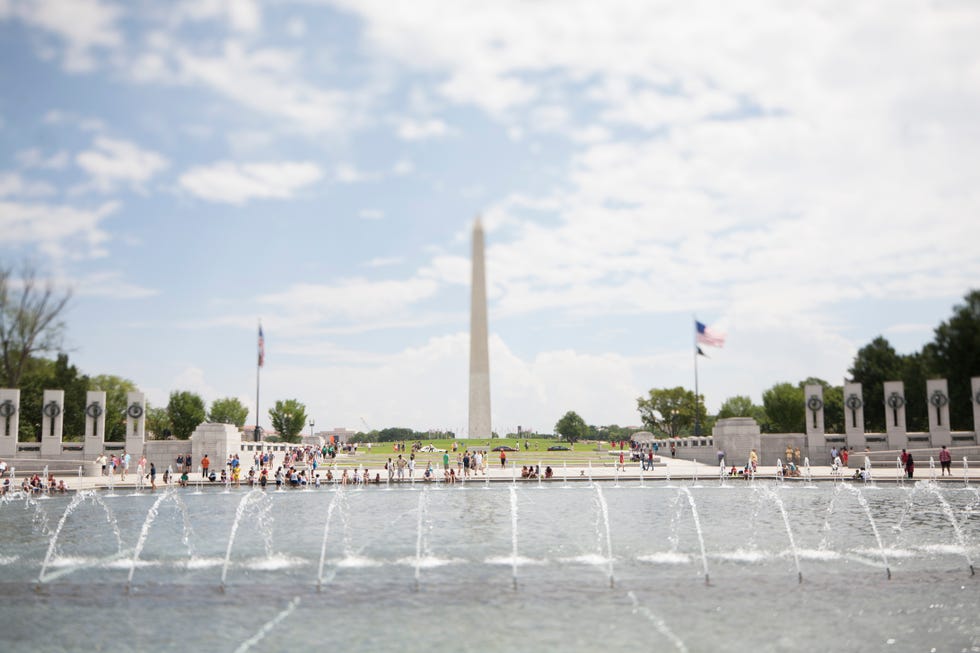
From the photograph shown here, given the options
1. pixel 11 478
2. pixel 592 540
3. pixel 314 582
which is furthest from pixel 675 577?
pixel 11 478

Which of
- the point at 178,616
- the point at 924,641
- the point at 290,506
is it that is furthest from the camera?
the point at 290,506

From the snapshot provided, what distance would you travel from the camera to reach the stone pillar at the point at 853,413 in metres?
53.9

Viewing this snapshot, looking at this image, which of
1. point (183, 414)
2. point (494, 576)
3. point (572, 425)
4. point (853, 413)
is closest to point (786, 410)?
point (853, 413)

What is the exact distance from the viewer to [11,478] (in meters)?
41.8

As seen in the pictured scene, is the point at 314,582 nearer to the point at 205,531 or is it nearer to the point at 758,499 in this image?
the point at 205,531

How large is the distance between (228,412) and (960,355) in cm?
9390

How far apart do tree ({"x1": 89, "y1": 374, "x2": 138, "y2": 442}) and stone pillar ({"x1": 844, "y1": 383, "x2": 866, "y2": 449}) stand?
217ft

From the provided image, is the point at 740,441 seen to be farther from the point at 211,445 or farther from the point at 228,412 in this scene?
the point at 228,412

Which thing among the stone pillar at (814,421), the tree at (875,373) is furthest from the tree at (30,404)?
the tree at (875,373)

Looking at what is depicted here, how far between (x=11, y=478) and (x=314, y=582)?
34601 millimetres

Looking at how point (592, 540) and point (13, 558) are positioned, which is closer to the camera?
point (13, 558)

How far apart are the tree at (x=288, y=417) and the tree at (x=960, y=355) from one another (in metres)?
77.1

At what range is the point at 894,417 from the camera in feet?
180

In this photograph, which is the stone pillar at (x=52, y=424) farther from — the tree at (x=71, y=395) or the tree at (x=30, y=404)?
the tree at (x=71, y=395)
